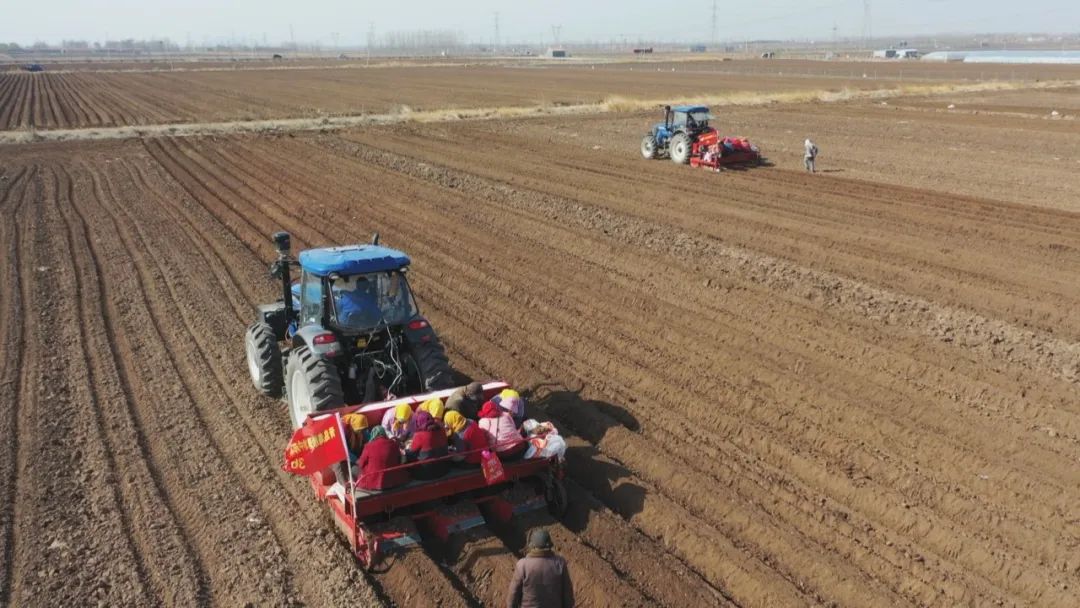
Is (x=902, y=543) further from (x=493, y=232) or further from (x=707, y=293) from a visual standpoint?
(x=493, y=232)

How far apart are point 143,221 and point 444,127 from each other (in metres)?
18.1

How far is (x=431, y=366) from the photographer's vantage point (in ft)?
24.6

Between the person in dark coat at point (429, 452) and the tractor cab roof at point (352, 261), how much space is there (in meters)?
1.78

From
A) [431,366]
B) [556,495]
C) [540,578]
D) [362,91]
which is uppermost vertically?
[362,91]

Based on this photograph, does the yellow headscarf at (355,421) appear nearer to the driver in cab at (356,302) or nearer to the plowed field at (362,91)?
the driver in cab at (356,302)

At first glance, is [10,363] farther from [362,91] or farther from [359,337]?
[362,91]

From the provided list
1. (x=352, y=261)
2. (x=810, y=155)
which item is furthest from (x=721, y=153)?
(x=352, y=261)

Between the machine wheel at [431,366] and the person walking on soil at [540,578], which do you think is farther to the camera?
the machine wheel at [431,366]

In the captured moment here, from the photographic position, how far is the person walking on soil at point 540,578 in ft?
15.8

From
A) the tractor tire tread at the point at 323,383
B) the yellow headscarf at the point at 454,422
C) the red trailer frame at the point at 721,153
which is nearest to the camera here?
the yellow headscarf at the point at 454,422

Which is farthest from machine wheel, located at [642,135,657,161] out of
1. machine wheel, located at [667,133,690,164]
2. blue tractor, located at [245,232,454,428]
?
blue tractor, located at [245,232,454,428]

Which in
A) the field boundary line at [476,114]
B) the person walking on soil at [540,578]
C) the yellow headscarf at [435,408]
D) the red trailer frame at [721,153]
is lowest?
the person walking on soil at [540,578]

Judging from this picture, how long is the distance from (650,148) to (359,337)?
62.4 ft

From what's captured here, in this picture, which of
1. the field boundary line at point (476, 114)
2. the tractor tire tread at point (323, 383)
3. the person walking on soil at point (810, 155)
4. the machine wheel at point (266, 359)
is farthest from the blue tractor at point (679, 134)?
the tractor tire tread at point (323, 383)
